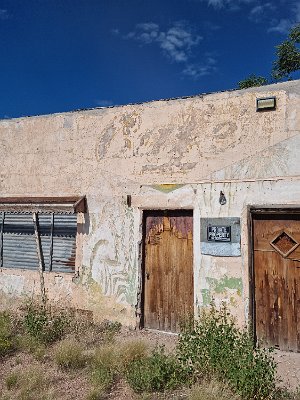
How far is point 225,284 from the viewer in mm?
6160

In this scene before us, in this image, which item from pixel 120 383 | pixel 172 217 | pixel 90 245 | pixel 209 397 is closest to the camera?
pixel 209 397

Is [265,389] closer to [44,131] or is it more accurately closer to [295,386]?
[295,386]

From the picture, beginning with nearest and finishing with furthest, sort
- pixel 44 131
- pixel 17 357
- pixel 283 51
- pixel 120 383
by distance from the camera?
pixel 120 383 < pixel 17 357 < pixel 44 131 < pixel 283 51

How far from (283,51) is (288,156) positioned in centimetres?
1640

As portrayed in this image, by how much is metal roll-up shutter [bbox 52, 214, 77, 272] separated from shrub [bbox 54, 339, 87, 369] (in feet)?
8.16

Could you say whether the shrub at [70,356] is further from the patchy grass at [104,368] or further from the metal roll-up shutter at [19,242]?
the metal roll-up shutter at [19,242]

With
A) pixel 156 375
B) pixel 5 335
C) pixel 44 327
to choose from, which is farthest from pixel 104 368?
pixel 5 335

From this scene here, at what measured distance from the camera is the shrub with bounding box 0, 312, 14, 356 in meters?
5.46

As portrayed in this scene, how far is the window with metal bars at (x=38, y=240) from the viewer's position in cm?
765

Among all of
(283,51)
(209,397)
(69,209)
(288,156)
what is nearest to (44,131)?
(69,209)

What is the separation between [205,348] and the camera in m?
4.56

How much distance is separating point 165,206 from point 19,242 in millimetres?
3533

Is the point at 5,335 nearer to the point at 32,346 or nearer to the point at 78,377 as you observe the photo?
the point at 32,346

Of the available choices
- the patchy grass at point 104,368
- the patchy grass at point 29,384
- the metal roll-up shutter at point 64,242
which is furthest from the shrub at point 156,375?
the metal roll-up shutter at point 64,242
